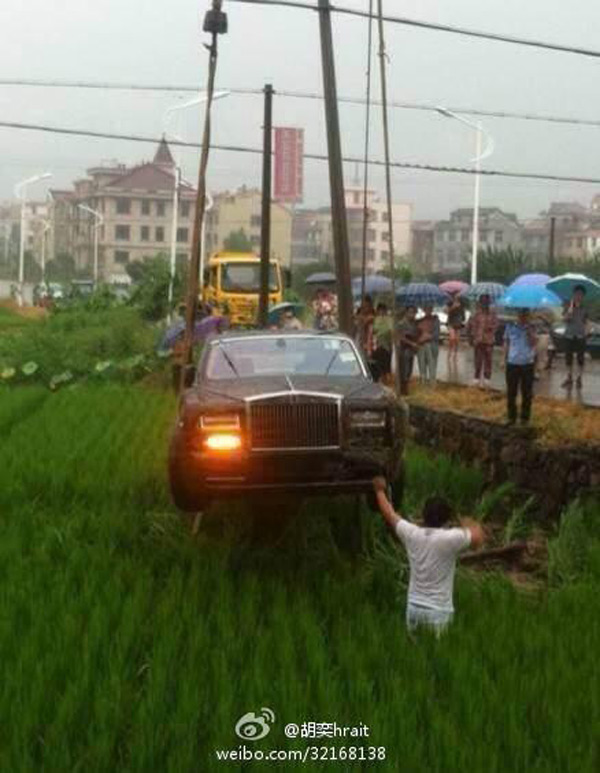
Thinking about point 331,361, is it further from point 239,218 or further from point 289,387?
point 239,218

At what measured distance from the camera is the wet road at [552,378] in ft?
62.8

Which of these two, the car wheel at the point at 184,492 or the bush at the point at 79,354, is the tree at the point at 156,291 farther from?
the car wheel at the point at 184,492

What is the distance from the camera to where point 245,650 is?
742 cm

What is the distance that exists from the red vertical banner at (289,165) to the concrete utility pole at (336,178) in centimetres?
2151

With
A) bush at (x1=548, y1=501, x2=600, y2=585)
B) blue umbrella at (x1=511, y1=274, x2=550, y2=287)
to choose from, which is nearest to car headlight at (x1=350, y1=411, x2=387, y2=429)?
bush at (x1=548, y1=501, x2=600, y2=585)

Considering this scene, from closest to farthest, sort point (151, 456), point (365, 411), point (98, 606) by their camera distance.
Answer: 1. point (98, 606)
2. point (365, 411)
3. point (151, 456)

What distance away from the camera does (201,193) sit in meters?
13.9

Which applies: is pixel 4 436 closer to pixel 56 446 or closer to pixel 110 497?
pixel 56 446

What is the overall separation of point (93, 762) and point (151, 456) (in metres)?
9.14

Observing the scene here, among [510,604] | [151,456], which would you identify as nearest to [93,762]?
[510,604]

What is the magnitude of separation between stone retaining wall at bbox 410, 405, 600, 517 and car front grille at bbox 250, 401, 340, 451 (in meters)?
4.12

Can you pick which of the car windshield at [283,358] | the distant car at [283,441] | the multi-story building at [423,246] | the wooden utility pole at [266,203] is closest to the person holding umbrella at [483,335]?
the wooden utility pole at [266,203]

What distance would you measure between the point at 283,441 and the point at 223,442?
1.47 ft

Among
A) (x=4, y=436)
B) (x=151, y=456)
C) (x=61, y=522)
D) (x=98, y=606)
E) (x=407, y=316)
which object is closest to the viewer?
(x=98, y=606)
